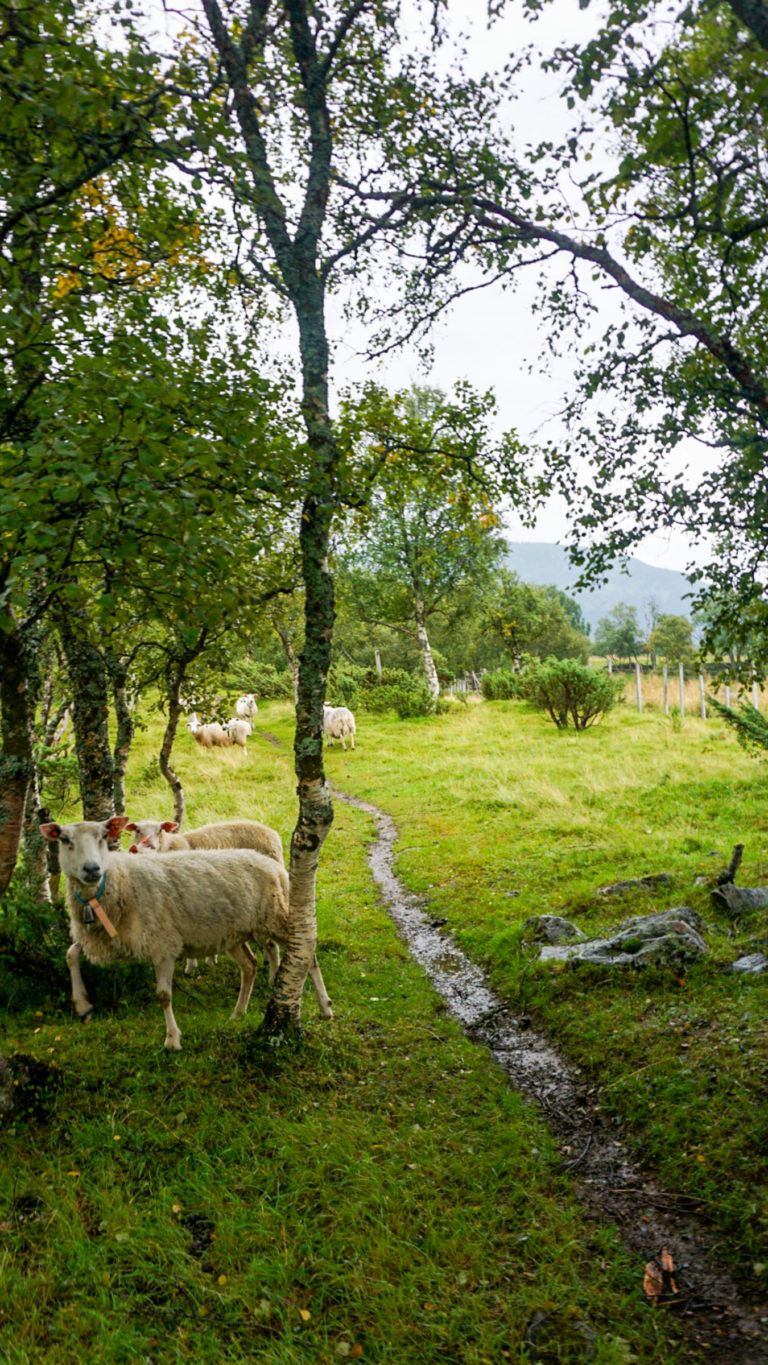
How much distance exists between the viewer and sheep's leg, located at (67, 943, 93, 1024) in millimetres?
7051

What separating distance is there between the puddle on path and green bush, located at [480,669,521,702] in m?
33.3

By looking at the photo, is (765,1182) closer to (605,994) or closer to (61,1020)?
(605,994)

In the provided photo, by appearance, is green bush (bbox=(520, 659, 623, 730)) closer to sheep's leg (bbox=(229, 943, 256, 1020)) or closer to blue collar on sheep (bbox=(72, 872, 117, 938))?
sheep's leg (bbox=(229, 943, 256, 1020))

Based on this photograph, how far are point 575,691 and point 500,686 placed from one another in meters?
14.3

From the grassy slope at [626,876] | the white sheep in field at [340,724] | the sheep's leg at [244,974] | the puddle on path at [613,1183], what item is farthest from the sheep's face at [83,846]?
the white sheep in field at [340,724]

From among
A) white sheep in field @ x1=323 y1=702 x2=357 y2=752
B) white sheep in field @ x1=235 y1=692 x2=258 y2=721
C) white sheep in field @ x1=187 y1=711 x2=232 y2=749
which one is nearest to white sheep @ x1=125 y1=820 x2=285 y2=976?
white sheep in field @ x1=323 y1=702 x2=357 y2=752

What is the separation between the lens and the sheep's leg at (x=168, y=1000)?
20.9 ft

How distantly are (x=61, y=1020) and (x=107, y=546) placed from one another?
529 cm

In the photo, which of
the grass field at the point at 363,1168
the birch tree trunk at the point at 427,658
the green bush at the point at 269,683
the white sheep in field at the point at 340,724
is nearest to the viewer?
the grass field at the point at 363,1168

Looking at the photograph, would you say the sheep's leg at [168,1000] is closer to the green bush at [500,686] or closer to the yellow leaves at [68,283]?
the yellow leaves at [68,283]

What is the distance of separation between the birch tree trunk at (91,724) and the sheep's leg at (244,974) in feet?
7.74

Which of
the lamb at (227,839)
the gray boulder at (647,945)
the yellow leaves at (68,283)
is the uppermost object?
the yellow leaves at (68,283)

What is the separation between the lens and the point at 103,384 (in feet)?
14.9

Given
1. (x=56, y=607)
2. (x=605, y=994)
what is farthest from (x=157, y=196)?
(x=605, y=994)
